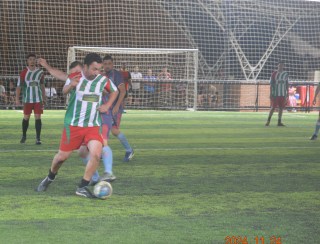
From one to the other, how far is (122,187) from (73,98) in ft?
4.33

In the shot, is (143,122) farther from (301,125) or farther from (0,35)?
(0,35)

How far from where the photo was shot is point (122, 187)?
28.9 feet

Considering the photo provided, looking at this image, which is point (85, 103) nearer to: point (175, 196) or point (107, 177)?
point (107, 177)

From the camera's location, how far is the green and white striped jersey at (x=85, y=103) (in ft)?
26.7

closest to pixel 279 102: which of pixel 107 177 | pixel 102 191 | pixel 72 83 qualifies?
pixel 107 177

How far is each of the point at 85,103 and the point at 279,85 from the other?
13.8 metres

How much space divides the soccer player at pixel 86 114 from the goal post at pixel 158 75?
20795mm

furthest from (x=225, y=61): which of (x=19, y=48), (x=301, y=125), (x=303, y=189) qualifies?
(x=303, y=189)

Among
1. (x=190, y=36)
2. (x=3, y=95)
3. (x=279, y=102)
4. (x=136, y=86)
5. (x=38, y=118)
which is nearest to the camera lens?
(x=38, y=118)

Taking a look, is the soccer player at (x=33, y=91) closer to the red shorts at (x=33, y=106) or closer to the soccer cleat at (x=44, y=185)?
the red shorts at (x=33, y=106)

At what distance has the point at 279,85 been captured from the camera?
69.6 feet

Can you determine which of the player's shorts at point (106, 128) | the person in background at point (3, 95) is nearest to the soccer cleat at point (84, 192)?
the player's shorts at point (106, 128)

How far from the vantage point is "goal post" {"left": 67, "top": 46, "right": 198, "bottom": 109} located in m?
30.2

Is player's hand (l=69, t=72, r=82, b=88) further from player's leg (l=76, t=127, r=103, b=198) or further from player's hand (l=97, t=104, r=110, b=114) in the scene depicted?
player's leg (l=76, t=127, r=103, b=198)
